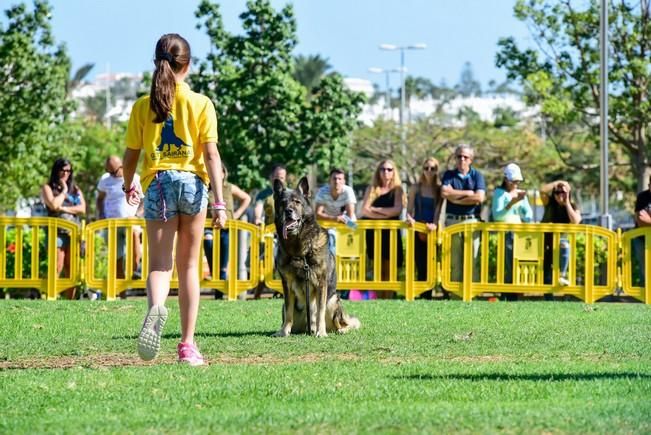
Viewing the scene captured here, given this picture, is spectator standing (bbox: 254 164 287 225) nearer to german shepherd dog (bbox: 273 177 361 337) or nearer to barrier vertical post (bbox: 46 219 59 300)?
barrier vertical post (bbox: 46 219 59 300)

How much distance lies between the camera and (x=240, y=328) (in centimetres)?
1188

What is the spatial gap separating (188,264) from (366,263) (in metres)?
8.83

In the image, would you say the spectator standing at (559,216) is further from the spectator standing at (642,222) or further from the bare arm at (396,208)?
the bare arm at (396,208)

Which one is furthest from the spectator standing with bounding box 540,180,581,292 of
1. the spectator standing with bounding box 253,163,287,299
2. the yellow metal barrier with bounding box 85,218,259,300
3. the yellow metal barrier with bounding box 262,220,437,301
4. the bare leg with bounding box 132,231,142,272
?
the bare leg with bounding box 132,231,142,272

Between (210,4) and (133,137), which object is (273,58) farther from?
(133,137)

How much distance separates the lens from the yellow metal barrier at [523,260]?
1691 cm

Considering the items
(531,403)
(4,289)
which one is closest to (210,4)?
(4,289)

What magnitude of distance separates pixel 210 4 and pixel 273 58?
2.19 meters

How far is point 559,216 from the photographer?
1778cm

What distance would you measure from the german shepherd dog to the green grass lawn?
1.03ft

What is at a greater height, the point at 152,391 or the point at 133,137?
the point at 133,137

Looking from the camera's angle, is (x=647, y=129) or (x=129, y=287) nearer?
(x=129, y=287)

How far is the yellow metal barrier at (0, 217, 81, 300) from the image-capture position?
16953 mm

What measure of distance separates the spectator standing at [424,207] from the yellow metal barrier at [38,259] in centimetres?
465
